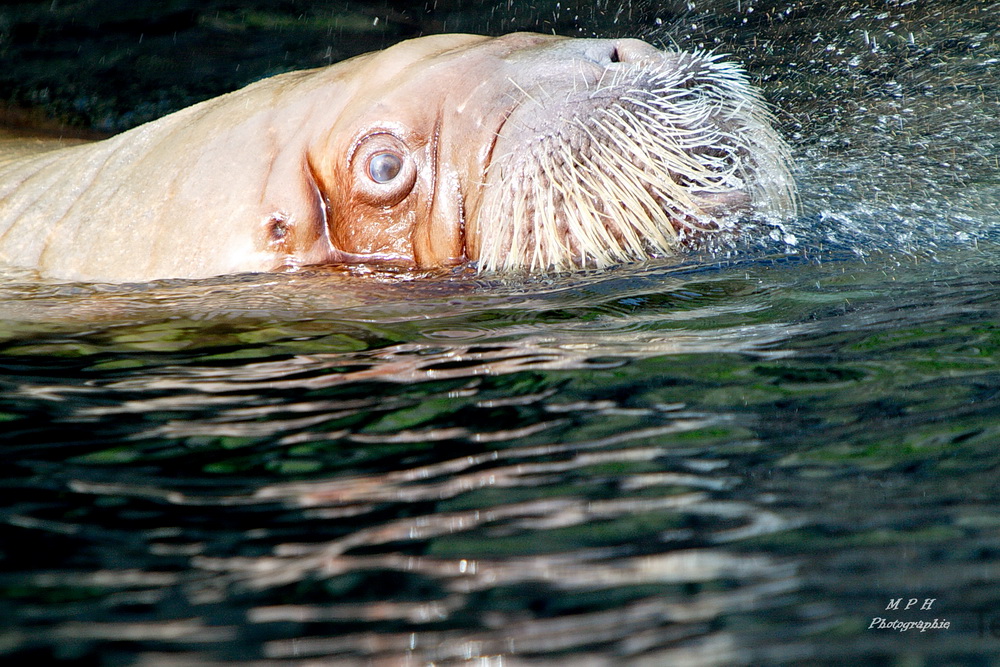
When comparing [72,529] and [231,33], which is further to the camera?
[231,33]

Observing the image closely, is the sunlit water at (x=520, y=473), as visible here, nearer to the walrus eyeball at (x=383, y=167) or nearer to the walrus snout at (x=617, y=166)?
the walrus snout at (x=617, y=166)

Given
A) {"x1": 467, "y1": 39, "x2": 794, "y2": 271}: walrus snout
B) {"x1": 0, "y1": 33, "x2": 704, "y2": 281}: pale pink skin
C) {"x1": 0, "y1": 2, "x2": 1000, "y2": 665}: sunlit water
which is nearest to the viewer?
{"x1": 0, "y1": 2, "x2": 1000, "y2": 665}: sunlit water

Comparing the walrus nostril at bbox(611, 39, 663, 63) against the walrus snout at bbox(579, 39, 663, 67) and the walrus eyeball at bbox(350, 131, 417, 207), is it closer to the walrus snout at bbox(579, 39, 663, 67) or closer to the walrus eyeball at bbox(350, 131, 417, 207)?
the walrus snout at bbox(579, 39, 663, 67)

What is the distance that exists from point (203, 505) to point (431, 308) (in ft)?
4.99

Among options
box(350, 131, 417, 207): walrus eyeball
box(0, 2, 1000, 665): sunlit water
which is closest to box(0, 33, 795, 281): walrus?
box(350, 131, 417, 207): walrus eyeball

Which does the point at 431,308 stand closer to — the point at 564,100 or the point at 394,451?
the point at 564,100

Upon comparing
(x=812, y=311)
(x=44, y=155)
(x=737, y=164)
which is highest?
(x=737, y=164)

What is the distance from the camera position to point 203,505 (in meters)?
1.81

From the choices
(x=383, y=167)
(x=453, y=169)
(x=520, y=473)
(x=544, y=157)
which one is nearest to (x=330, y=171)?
(x=383, y=167)

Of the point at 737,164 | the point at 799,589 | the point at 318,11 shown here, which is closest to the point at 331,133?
the point at 737,164

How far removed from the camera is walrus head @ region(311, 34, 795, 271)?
3377 mm

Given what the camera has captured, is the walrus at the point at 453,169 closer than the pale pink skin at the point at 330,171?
Yes

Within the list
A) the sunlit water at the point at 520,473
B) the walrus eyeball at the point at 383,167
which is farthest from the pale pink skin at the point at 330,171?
the sunlit water at the point at 520,473

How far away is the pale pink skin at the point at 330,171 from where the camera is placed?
3.58m
